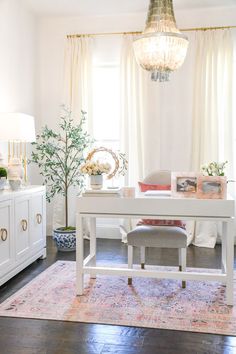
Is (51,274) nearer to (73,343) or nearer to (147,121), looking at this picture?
(73,343)

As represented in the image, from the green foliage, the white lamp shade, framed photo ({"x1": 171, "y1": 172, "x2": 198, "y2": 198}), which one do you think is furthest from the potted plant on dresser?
framed photo ({"x1": 171, "y1": 172, "x2": 198, "y2": 198})

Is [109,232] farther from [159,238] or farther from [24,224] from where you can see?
[159,238]

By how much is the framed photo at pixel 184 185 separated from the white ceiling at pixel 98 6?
2.61 metres

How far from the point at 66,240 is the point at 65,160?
0.95 meters

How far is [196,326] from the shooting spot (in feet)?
8.75

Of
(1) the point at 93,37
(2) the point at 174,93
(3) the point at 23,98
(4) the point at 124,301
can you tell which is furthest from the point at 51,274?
(1) the point at 93,37

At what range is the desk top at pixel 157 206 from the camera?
2.96m

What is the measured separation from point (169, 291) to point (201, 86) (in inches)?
108

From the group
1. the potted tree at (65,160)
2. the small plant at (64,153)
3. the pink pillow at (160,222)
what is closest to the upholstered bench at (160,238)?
the pink pillow at (160,222)

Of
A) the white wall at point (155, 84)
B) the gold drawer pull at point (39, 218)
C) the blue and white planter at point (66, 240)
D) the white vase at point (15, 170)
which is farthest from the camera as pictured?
the white wall at point (155, 84)

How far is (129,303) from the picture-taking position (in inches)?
121

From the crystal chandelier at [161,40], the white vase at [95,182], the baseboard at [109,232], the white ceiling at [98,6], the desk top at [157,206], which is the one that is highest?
the white ceiling at [98,6]

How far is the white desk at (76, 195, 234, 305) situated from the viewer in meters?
2.96

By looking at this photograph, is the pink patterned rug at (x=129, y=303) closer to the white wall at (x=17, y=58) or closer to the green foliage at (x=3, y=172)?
the green foliage at (x=3, y=172)
